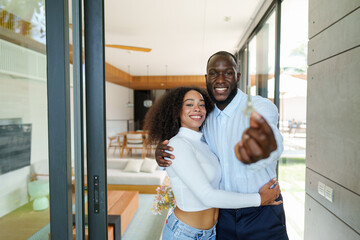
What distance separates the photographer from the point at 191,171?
0.83 meters

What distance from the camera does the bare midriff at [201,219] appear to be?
927 millimetres

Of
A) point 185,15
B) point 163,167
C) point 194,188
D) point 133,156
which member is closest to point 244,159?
point 194,188

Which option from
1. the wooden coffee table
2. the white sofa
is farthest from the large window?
the white sofa

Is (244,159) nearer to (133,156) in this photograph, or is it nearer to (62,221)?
(62,221)

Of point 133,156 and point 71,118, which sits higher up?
point 71,118

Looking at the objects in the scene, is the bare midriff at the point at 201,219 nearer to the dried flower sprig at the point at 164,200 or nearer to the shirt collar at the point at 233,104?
the dried flower sprig at the point at 164,200

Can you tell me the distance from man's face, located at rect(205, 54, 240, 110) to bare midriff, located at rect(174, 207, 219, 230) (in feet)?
1.59

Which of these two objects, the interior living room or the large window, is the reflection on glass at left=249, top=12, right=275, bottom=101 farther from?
the interior living room

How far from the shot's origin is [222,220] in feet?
3.11

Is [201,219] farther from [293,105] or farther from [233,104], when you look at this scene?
[293,105]

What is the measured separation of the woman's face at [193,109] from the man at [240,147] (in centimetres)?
6

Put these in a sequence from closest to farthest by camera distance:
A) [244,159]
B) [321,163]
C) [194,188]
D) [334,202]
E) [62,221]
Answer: [244,159] → [194,188] → [62,221] → [334,202] → [321,163]

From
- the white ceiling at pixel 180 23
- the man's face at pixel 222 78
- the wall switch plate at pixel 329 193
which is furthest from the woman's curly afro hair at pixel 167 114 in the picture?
the white ceiling at pixel 180 23

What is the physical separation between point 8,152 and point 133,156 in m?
6.38
